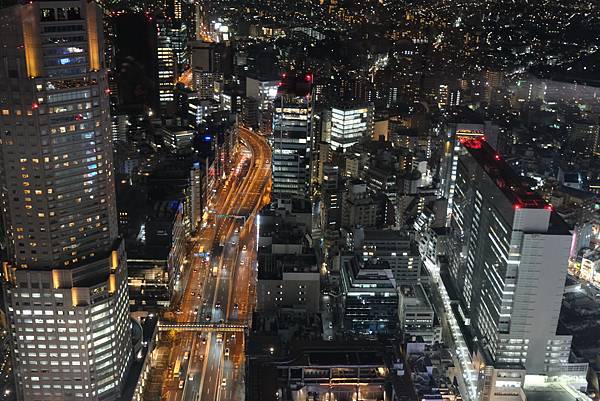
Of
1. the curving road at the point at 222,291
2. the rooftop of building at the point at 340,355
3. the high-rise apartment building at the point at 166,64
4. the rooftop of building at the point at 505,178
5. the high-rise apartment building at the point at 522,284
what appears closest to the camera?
the high-rise apartment building at the point at 522,284

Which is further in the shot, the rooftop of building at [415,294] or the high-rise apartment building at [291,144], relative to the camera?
the high-rise apartment building at [291,144]

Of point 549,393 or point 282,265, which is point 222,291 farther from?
point 549,393

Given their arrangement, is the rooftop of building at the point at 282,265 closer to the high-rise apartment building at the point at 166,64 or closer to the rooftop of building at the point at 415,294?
the rooftop of building at the point at 415,294

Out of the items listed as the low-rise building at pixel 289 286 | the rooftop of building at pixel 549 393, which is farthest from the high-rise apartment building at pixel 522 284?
the low-rise building at pixel 289 286

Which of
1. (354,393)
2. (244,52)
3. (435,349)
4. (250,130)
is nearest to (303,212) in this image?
(435,349)

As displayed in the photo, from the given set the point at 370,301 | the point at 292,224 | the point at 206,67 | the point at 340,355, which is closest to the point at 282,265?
the point at 370,301
